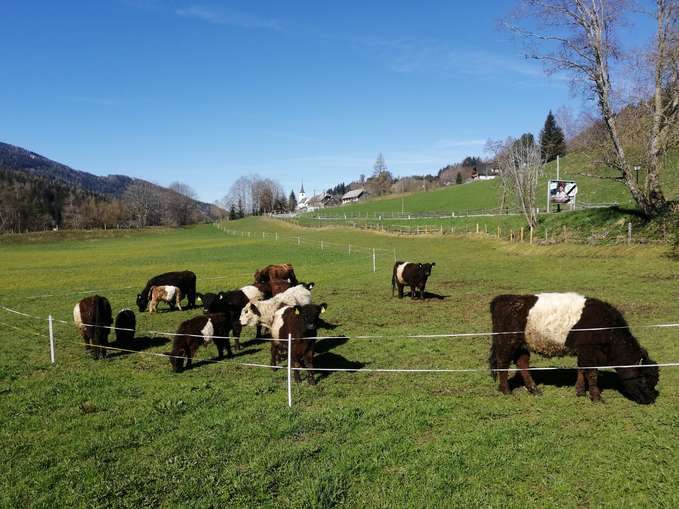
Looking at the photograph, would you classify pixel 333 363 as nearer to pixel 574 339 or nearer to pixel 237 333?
pixel 237 333

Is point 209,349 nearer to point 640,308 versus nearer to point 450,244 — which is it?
point 640,308

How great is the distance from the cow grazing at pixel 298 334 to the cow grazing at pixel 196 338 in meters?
1.43

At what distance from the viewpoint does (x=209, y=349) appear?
12.0 m

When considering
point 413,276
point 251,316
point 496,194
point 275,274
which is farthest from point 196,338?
point 496,194

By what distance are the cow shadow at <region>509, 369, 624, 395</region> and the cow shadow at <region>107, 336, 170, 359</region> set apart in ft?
30.9

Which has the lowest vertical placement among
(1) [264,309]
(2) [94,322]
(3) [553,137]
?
(2) [94,322]

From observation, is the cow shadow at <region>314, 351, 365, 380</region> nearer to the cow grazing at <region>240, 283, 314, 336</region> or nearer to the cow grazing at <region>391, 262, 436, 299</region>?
the cow grazing at <region>240, 283, 314, 336</region>

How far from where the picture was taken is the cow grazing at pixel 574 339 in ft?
24.8

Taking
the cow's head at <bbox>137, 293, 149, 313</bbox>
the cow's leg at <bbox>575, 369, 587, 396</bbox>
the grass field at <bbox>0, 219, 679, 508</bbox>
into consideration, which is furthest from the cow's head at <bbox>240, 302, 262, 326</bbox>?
the cow's head at <bbox>137, 293, 149, 313</bbox>

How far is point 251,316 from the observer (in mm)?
11484

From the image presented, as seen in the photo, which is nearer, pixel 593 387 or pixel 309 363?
pixel 593 387

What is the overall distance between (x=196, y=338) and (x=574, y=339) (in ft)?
26.9

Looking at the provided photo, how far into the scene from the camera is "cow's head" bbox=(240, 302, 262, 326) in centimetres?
1145

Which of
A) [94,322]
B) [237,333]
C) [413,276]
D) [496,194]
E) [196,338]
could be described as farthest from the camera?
[496,194]
